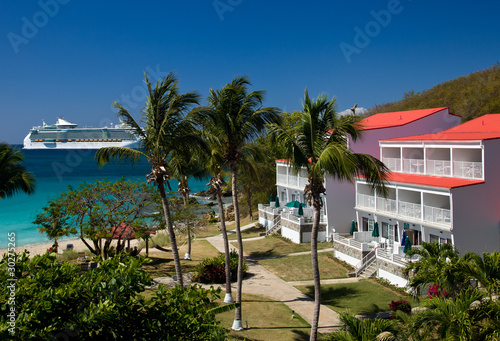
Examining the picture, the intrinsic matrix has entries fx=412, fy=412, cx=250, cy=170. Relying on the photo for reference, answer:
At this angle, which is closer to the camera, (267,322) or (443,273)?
(443,273)

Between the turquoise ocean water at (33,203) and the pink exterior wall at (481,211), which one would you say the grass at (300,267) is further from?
the turquoise ocean water at (33,203)

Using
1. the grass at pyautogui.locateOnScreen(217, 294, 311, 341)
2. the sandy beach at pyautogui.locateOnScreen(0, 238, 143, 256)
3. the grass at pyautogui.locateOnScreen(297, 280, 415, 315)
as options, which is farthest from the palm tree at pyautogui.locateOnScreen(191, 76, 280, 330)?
the sandy beach at pyautogui.locateOnScreen(0, 238, 143, 256)

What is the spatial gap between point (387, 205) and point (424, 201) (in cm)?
205

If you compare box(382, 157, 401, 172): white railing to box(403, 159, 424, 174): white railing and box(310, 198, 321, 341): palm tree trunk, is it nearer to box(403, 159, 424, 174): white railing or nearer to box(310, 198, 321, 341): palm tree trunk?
box(403, 159, 424, 174): white railing

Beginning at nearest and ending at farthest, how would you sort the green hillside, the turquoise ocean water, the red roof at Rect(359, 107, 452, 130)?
the red roof at Rect(359, 107, 452, 130) → the turquoise ocean water → the green hillside

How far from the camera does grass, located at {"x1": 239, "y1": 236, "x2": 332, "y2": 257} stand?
98.5 feet

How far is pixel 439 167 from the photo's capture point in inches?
927

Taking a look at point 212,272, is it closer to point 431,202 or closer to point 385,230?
point 385,230

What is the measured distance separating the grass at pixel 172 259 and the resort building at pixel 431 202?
952 centimetres

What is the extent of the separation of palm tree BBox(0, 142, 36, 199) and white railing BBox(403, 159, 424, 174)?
72.5 ft

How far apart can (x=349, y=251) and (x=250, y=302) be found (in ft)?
28.5

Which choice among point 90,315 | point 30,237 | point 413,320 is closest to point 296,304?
point 413,320

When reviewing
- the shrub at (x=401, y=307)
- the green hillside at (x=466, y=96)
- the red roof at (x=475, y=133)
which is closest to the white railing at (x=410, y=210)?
the red roof at (x=475, y=133)

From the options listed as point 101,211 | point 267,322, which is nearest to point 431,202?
point 267,322
